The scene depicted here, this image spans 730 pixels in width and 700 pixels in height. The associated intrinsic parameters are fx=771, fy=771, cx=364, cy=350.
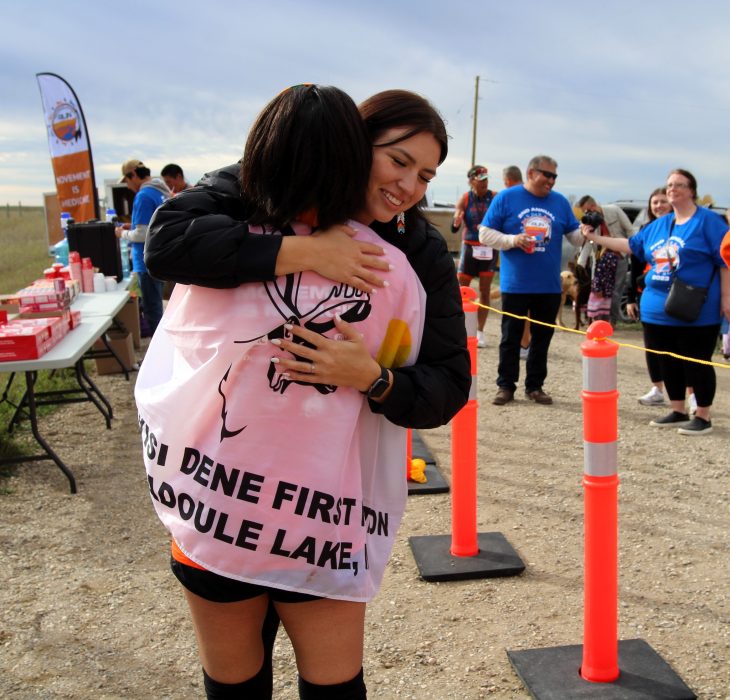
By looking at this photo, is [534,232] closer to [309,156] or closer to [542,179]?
[542,179]

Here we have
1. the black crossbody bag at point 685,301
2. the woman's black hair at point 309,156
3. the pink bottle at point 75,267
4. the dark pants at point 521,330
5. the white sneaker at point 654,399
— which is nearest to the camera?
the woman's black hair at point 309,156

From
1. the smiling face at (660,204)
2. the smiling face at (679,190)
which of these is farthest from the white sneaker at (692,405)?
the smiling face at (660,204)

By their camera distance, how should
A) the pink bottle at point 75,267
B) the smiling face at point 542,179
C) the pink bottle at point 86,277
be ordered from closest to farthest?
1. the smiling face at point 542,179
2. the pink bottle at point 75,267
3. the pink bottle at point 86,277

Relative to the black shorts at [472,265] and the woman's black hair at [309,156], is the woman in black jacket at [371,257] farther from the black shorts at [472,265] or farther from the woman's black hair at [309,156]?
the black shorts at [472,265]

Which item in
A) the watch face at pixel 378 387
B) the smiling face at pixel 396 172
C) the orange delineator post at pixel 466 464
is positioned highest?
the smiling face at pixel 396 172

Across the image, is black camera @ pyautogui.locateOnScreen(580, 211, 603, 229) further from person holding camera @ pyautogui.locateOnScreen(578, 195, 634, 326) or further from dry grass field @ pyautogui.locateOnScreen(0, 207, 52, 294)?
dry grass field @ pyautogui.locateOnScreen(0, 207, 52, 294)

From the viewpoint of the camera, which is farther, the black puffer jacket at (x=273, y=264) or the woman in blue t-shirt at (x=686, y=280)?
the woman in blue t-shirt at (x=686, y=280)

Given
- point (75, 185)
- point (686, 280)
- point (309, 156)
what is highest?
point (75, 185)

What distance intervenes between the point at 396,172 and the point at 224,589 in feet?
2.76

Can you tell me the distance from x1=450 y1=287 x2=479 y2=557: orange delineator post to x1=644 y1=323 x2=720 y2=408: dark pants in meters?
2.69

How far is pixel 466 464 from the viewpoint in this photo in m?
3.41

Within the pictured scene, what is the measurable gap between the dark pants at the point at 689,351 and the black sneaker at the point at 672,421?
0.24 metres

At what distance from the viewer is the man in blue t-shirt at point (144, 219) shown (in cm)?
771

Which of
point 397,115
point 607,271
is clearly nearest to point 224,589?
point 397,115
